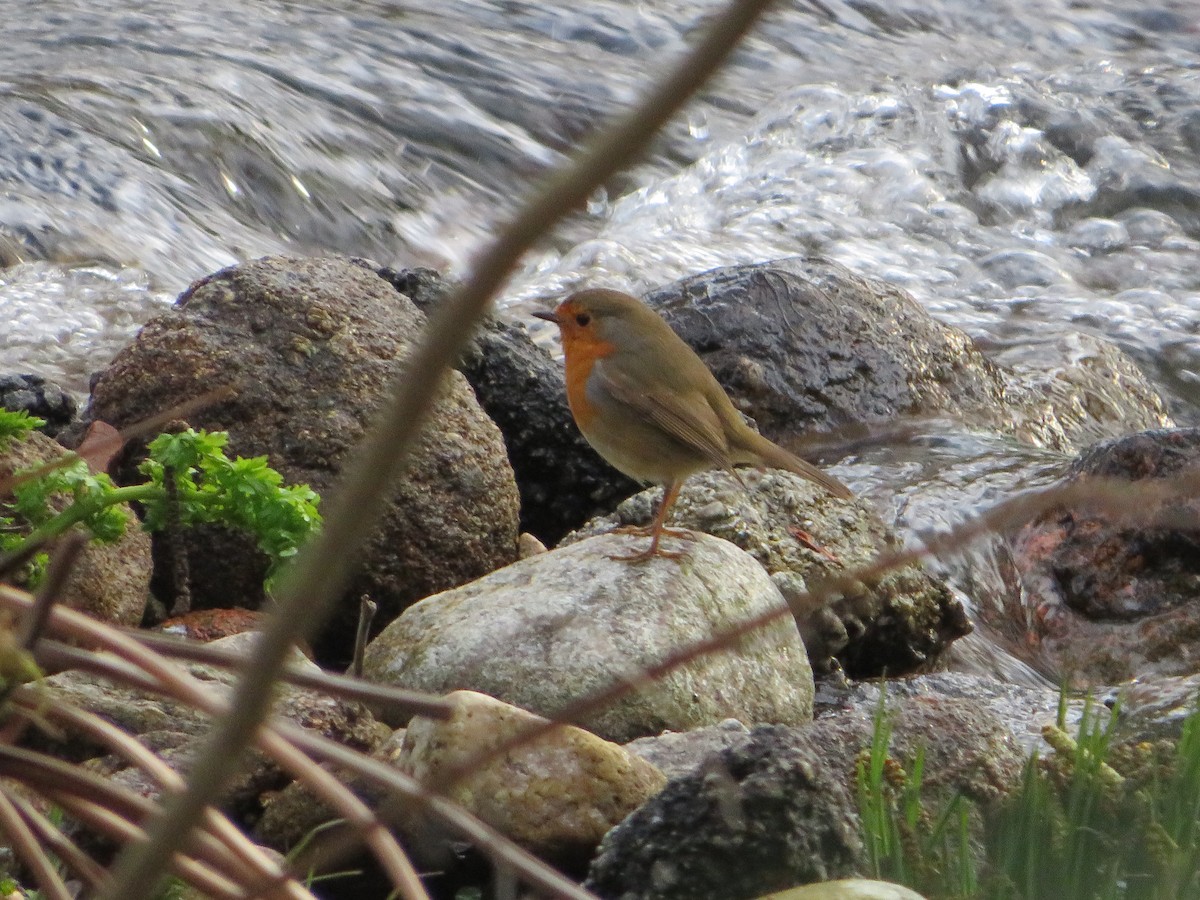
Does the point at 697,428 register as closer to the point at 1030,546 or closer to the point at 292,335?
the point at 292,335

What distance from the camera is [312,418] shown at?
464 cm

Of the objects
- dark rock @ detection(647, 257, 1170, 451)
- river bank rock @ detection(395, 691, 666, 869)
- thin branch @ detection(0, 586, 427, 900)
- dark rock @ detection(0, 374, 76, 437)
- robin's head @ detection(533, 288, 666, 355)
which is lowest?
dark rock @ detection(647, 257, 1170, 451)

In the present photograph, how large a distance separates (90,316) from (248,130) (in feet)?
9.10

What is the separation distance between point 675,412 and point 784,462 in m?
0.37

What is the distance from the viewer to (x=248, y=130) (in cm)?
1066

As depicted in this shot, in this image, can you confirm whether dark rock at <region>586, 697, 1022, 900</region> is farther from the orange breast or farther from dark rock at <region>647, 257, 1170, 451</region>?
dark rock at <region>647, 257, 1170, 451</region>

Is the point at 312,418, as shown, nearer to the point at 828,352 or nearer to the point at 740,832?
the point at 740,832

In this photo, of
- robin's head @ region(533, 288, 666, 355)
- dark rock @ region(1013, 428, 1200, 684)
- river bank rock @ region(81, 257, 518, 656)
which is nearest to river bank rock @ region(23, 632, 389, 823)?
river bank rock @ region(81, 257, 518, 656)

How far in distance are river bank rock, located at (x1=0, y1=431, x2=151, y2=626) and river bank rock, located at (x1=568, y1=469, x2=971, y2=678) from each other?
141cm

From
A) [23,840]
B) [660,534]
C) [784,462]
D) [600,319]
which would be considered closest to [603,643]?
[660,534]

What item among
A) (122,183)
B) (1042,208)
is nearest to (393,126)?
(122,183)

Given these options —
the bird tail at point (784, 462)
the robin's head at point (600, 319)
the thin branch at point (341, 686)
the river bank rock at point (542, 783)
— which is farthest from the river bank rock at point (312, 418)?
the thin branch at point (341, 686)

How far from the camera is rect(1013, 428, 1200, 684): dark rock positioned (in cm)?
569

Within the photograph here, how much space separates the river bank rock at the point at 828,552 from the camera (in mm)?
4871
